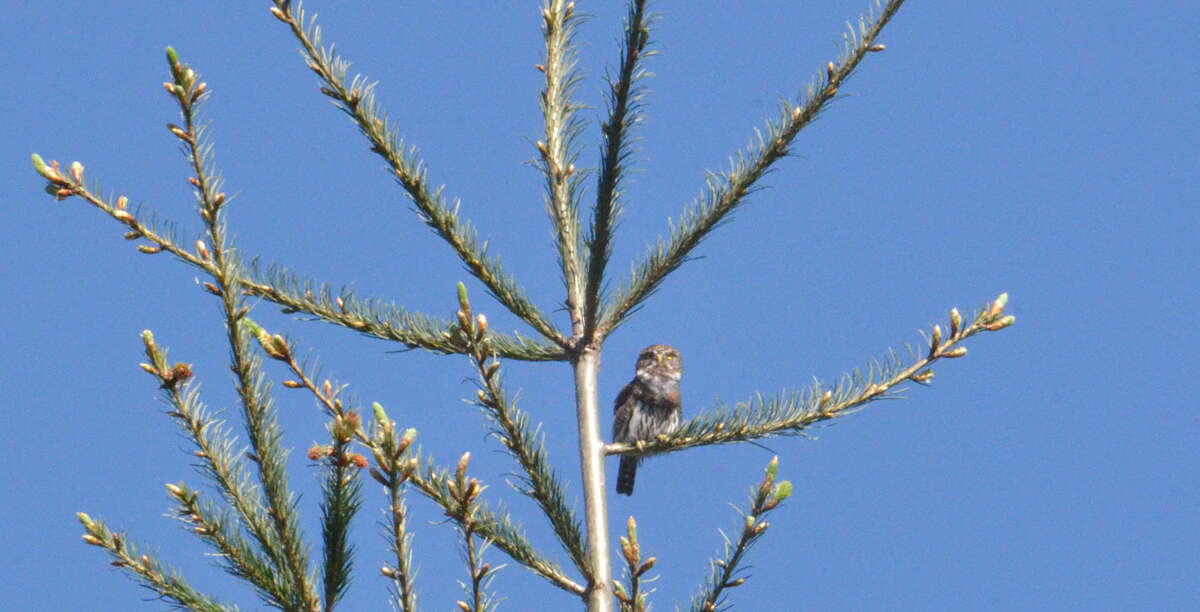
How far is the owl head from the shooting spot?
7.32 metres

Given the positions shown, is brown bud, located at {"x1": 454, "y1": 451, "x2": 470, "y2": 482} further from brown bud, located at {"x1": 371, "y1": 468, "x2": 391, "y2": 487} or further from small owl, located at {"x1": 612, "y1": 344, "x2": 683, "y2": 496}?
small owl, located at {"x1": 612, "y1": 344, "x2": 683, "y2": 496}

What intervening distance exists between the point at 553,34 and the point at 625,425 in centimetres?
379

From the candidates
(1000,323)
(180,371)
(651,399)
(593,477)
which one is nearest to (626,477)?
(651,399)

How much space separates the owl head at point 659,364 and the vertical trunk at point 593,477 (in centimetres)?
353

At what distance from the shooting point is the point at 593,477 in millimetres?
3582

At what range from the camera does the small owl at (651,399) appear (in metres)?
7.19

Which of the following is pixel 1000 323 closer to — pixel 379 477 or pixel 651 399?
pixel 379 477

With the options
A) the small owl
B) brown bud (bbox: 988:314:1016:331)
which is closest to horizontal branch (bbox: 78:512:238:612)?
brown bud (bbox: 988:314:1016:331)

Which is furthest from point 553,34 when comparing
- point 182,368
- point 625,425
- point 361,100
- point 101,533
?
point 625,425

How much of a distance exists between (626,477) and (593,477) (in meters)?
4.35

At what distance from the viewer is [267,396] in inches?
106

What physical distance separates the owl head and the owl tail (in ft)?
2.34

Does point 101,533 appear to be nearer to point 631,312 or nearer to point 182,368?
point 182,368

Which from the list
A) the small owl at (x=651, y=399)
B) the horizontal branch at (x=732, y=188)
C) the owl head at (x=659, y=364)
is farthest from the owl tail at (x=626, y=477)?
the horizontal branch at (x=732, y=188)
